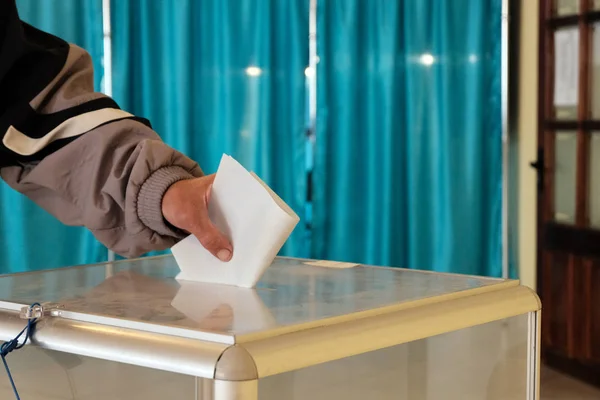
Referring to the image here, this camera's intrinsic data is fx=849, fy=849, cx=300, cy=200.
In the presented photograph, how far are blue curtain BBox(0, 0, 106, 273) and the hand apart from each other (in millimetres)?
2319

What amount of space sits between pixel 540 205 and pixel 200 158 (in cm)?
166

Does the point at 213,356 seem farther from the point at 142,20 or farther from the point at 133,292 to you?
the point at 142,20

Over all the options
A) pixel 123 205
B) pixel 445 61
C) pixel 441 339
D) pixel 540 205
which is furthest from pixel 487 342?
pixel 445 61

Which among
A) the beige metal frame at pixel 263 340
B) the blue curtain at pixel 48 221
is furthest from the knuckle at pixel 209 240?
the blue curtain at pixel 48 221

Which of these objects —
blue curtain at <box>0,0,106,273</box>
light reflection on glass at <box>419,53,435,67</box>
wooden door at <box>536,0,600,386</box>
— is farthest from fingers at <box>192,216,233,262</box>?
light reflection on glass at <box>419,53,435,67</box>

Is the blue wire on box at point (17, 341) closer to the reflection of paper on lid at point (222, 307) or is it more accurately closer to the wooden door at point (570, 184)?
the reflection of paper on lid at point (222, 307)

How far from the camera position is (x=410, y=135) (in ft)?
14.2

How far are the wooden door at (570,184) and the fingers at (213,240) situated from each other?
296cm

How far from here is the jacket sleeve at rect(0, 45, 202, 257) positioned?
104 cm

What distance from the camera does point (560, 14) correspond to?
3.95 meters

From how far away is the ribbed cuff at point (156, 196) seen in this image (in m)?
1.02

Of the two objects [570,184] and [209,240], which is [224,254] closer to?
[209,240]

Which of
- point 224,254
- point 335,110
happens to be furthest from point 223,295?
point 335,110

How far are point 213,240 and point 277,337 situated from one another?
333mm
